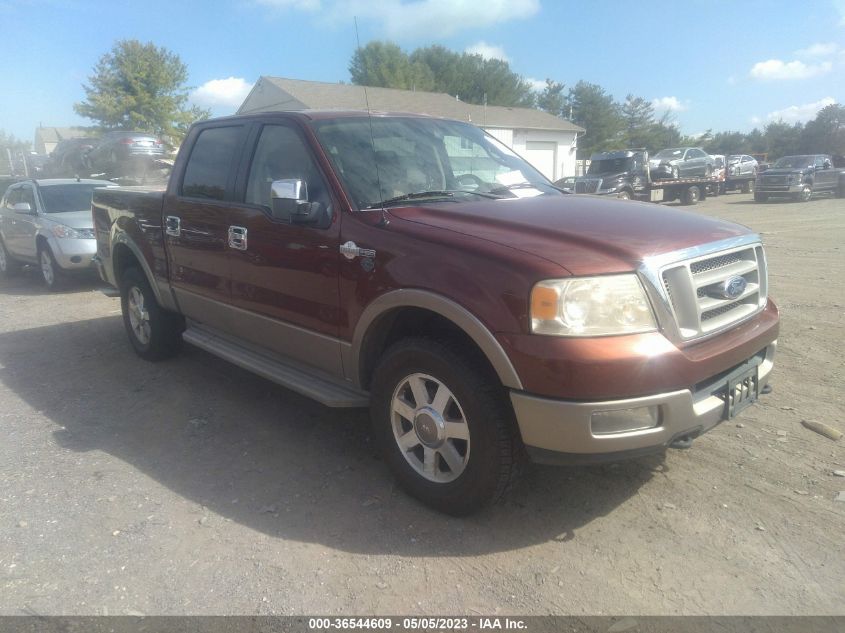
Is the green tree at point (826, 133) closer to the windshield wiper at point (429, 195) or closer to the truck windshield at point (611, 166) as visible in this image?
the truck windshield at point (611, 166)

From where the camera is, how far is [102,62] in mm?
33375

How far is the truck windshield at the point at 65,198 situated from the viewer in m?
9.99

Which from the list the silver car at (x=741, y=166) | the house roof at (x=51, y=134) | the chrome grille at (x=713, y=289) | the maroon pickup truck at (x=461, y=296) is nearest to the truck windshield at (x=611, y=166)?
the silver car at (x=741, y=166)

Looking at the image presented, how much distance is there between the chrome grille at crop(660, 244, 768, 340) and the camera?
2.71m

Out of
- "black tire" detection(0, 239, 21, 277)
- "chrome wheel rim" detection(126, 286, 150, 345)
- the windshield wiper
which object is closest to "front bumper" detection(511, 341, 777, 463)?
the windshield wiper

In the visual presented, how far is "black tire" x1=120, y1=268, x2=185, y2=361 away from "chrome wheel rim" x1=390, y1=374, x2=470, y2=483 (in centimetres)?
312

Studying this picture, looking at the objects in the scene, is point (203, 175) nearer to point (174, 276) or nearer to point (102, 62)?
point (174, 276)

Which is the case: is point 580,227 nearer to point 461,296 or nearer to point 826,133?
point 461,296

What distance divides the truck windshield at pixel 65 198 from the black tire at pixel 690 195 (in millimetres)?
21939

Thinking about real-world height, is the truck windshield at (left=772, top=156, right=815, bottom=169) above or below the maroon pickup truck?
above

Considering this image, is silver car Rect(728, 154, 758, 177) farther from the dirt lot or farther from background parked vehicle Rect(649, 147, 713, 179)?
the dirt lot

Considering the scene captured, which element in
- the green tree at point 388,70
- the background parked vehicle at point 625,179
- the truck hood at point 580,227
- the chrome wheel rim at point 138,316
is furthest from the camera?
the green tree at point 388,70

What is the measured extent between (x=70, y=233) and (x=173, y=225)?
5.63m

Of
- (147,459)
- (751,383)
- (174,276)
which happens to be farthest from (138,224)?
(751,383)
